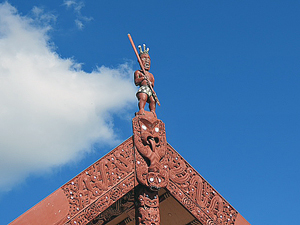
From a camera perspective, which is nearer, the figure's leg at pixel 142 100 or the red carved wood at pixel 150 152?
the red carved wood at pixel 150 152

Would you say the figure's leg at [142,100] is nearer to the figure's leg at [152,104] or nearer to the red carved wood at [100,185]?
the figure's leg at [152,104]

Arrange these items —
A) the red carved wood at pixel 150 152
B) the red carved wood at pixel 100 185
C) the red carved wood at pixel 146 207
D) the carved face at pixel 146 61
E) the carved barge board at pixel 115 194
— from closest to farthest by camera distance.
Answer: the carved barge board at pixel 115 194 < the red carved wood at pixel 100 185 < the red carved wood at pixel 146 207 < the red carved wood at pixel 150 152 < the carved face at pixel 146 61

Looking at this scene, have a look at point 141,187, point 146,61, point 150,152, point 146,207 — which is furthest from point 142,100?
point 146,207

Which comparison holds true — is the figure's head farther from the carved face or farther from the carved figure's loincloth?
the carved figure's loincloth

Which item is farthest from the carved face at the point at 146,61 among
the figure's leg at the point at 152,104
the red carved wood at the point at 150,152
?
the red carved wood at the point at 150,152

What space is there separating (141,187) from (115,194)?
1.63ft

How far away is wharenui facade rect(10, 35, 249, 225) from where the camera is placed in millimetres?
8156

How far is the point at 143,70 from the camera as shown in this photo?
9672 millimetres

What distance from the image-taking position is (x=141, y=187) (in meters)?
8.73

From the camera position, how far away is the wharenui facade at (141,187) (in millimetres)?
8156

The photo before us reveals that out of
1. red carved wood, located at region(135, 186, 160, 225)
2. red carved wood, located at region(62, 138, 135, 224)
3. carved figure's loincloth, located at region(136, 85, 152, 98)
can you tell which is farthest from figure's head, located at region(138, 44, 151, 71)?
red carved wood, located at region(135, 186, 160, 225)

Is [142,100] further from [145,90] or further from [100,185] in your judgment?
[100,185]

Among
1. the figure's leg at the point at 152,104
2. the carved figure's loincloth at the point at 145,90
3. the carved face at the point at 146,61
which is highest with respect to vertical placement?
the carved face at the point at 146,61

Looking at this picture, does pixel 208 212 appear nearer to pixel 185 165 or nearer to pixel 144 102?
pixel 185 165
